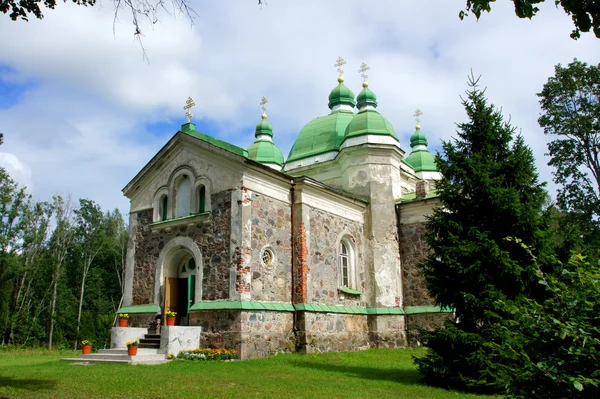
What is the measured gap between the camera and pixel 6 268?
31750 mm

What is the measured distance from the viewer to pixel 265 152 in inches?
957

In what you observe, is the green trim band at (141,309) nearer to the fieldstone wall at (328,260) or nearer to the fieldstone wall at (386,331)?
the fieldstone wall at (328,260)

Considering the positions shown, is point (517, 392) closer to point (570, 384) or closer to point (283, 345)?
point (570, 384)

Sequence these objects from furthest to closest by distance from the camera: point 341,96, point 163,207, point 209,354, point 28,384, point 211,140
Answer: point 341,96 < point 163,207 < point 211,140 < point 209,354 < point 28,384

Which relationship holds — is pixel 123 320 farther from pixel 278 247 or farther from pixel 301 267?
pixel 301 267

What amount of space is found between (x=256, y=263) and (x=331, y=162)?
7.70 meters

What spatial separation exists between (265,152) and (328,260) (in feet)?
30.4

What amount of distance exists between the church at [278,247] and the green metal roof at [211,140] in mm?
33

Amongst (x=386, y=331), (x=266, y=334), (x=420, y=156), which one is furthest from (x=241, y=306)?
(x=420, y=156)

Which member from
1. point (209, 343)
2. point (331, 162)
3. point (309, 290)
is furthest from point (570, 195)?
point (209, 343)

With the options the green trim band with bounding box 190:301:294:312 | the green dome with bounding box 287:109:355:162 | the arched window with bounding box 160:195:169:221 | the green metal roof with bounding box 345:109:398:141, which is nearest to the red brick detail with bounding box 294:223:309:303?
the green trim band with bounding box 190:301:294:312

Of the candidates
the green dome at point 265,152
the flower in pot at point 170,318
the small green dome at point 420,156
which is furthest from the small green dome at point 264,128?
the flower in pot at point 170,318

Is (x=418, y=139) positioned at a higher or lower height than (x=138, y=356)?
higher

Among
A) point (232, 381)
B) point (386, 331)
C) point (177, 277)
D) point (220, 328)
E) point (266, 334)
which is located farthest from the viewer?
point (386, 331)
